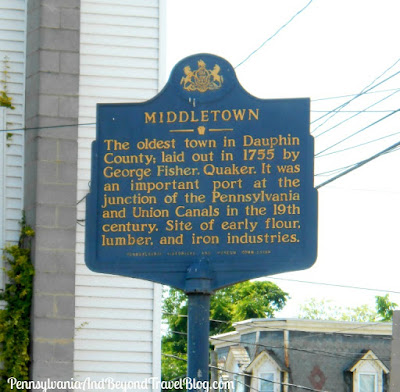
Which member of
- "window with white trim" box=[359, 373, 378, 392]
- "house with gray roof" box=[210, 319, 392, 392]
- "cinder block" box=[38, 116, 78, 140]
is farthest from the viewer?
"window with white trim" box=[359, 373, 378, 392]

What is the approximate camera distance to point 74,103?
45.6ft

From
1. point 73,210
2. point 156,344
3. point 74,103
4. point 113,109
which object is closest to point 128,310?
point 156,344

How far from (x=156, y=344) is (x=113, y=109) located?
550cm

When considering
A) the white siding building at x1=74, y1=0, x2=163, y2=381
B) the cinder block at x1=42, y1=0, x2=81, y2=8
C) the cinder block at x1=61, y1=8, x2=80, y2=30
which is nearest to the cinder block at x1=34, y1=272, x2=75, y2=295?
the white siding building at x1=74, y1=0, x2=163, y2=381

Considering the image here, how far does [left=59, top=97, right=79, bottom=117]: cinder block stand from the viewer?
45.4ft

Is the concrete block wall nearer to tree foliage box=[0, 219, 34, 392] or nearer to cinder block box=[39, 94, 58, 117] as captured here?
cinder block box=[39, 94, 58, 117]

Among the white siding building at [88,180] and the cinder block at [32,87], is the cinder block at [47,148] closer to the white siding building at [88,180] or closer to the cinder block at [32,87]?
the cinder block at [32,87]

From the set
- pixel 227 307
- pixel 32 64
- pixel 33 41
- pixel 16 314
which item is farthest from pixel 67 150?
pixel 227 307

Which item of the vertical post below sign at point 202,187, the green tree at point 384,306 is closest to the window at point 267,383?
the green tree at point 384,306

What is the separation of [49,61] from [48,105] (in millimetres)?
548

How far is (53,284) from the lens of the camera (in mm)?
13328

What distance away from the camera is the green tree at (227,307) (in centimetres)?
6172

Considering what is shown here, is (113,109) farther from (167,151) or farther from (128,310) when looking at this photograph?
(128,310)

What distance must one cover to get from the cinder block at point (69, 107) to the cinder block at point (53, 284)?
1949 millimetres
